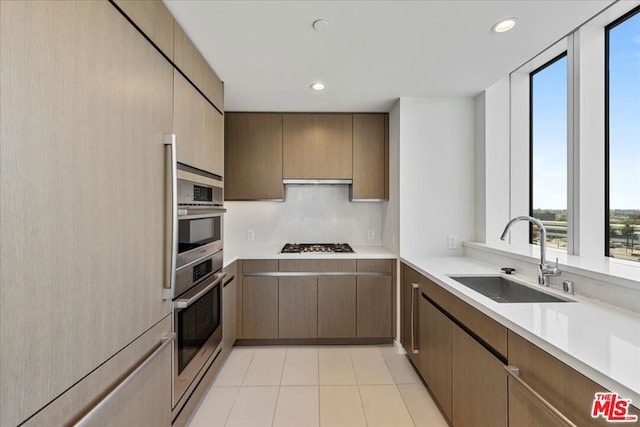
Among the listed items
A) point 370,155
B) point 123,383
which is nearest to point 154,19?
point 123,383

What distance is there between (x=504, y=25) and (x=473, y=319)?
1.64 meters

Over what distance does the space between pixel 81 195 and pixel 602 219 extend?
286 cm

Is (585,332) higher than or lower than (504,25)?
lower

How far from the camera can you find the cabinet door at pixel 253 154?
11.1ft

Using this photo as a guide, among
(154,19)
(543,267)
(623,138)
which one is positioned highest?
(154,19)

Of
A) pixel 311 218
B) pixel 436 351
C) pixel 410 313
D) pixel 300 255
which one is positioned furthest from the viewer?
pixel 311 218

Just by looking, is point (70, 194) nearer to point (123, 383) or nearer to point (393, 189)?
point (123, 383)

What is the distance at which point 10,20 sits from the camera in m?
0.77

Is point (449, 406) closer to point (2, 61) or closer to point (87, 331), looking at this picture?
point (87, 331)

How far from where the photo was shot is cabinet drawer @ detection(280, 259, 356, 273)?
3064mm

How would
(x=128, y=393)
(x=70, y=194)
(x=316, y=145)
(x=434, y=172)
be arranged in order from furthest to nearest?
(x=316, y=145), (x=434, y=172), (x=128, y=393), (x=70, y=194)

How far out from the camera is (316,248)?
341cm

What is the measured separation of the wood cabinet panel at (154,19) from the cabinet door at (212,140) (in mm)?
584

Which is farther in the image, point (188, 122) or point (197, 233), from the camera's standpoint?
point (197, 233)
